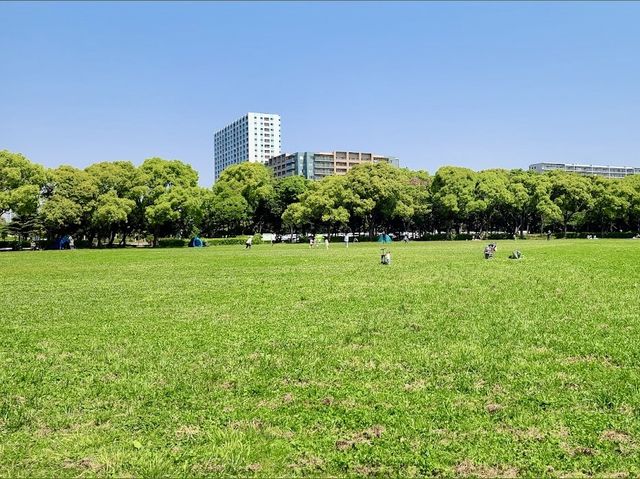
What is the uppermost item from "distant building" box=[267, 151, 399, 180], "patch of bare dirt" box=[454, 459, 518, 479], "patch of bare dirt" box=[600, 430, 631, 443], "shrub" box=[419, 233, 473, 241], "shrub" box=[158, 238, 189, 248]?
"distant building" box=[267, 151, 399, 180]

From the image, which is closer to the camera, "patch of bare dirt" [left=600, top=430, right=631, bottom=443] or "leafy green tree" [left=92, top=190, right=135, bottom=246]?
"patch of bare dirt" [left=600, top=430, right=631, bottom=443]

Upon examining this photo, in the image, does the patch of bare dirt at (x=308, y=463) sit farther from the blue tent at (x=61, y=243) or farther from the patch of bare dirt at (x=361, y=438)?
the blue tent at (x=61, y=243)

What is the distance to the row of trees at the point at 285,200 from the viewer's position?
61312 millimetres

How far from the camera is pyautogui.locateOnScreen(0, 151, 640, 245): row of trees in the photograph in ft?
201

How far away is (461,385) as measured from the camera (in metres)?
6.93

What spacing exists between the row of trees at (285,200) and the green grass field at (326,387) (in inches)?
2042

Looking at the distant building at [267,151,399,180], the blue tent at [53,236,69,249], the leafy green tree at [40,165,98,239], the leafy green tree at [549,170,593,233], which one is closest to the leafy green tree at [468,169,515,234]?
the leafy green tree at [549,170,593,233]

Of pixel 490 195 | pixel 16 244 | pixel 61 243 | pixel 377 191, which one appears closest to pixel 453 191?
pixel 490 195

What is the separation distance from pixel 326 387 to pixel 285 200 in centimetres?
8606

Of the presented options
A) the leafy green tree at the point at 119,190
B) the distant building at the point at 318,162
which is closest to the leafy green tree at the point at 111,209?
the leafy green tree at the point at 119,190

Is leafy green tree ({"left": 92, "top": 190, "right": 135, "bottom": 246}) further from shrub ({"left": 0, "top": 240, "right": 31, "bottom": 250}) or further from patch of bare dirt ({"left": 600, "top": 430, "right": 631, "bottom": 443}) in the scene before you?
patch of bare dirt ({"left": 600, "top": 430, "right": 631, "bottom": 443})

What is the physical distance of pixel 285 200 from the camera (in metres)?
92.4

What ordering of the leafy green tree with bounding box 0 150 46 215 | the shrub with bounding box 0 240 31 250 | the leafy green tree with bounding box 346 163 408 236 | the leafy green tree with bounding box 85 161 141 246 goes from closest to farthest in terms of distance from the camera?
the leafy green tree with bounding box 0 150 46 215 → the shrub with bounding box 0 240 31 250 → the leafy green tree with bounding box 85 161 141 246 → the leafy green tree with bounding box 346 163 408 236

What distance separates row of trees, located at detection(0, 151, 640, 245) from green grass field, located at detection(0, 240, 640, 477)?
51.9 metres
